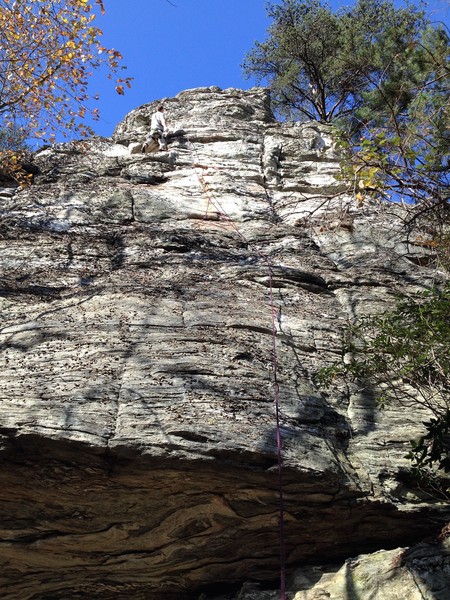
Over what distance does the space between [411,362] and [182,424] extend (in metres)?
2.29

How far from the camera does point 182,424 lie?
5383 millimetres

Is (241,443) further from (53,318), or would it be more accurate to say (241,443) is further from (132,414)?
(53,318)

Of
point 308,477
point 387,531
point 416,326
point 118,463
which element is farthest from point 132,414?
point 416,326

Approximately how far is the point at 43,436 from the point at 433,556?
318 cm

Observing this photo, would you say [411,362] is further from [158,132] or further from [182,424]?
[158,132]

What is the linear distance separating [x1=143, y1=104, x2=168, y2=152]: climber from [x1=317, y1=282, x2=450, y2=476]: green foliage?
650 centimetres

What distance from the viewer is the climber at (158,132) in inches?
471

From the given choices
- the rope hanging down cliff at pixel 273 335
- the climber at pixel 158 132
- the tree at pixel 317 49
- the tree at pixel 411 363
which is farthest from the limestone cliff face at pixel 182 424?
the tree at pixel 317 49

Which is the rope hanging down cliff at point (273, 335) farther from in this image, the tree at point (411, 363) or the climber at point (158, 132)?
the tree at point (411, 363)

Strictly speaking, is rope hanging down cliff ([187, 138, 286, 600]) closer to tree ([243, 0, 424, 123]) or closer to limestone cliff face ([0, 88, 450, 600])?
limestone cliff face ([0, 88, 450, 600])

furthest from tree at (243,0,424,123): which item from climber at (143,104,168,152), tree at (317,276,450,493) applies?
tree at (317,276,450,493)

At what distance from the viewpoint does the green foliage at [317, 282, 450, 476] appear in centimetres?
611

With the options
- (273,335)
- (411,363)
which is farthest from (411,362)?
(273,335)

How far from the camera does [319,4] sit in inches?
810
